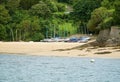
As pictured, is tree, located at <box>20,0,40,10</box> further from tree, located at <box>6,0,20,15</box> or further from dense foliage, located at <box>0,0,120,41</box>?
tree, located at <box>6,0,20,15</box>

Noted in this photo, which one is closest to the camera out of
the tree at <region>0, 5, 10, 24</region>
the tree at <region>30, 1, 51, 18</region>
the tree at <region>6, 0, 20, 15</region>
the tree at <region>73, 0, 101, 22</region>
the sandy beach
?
the sandy beach

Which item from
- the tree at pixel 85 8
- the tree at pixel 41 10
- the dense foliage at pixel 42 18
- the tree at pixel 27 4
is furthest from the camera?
the tree at pixel 27 4

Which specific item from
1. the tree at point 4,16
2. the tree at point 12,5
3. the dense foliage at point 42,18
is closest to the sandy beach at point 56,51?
the dense foliage at point 42,18

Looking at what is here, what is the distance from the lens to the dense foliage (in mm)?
100312

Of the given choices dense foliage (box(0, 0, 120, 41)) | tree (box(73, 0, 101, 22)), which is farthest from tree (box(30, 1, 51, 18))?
tree (box(73, 0, 101, 22))

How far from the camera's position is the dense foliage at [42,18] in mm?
100312

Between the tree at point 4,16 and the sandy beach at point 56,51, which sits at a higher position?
the tree at point 4,16

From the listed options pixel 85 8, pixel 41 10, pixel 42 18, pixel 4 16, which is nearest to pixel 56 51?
pixel 4 16

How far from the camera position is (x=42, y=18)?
109 meters

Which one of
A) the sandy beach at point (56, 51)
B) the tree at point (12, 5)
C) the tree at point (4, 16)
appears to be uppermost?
the tree at point (12, 5)

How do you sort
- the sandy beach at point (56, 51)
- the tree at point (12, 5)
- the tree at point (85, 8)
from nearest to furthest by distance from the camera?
the sandy beach at point (56, 51) → the tree at point (12, 5) → the tree at point (85, 8)

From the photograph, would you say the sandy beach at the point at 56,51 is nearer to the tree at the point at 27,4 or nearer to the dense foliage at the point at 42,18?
the dense foliage at the point at 42,18

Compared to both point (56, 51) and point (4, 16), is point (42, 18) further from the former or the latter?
point (56, 51)

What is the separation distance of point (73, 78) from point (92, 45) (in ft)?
93.7
